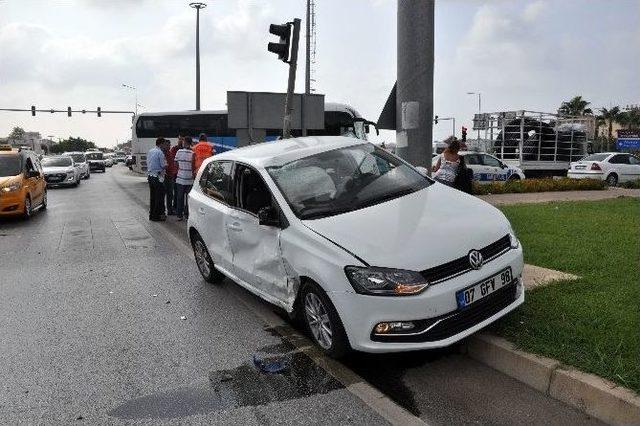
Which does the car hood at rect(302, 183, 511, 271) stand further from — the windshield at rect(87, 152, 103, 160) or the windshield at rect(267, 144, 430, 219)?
the windshield at rect(87, 152, 103, 160)

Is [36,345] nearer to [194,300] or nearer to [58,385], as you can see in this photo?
[58,385]

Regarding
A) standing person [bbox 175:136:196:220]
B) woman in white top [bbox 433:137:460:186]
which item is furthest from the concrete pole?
standing person [bbox 175:136:196:220]

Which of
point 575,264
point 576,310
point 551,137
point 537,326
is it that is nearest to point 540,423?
point 537,326

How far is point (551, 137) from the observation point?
23.6 meters

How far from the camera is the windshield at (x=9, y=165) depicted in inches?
541

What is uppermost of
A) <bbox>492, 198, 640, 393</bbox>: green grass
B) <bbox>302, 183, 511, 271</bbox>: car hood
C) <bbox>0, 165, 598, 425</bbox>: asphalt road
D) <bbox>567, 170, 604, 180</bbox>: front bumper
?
<bbox>302, 183, 511, 271</bbox>: car hood

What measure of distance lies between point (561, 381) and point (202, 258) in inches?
Result: 180

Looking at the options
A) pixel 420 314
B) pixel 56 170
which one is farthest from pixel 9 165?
pixel 420 314

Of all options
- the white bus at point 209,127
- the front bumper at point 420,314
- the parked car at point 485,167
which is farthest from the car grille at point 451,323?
the white bus at point 209,127

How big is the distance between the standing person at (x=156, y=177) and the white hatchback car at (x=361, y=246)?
6.62m

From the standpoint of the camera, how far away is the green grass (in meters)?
3.65

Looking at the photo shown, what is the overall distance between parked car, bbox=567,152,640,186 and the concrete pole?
15966mm

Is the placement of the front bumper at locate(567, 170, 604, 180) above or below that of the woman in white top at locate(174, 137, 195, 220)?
below

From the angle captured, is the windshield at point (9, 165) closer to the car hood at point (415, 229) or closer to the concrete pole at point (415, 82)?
the concrete pole at point (415, 82)
